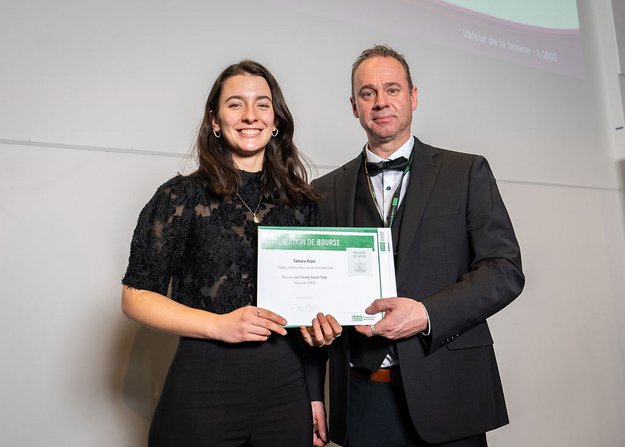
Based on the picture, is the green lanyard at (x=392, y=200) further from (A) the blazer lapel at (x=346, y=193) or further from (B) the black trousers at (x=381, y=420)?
(B) the black trousers at (x=381, y=420)

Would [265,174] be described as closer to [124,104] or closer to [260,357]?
[260,357]

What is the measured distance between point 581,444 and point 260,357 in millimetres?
3250

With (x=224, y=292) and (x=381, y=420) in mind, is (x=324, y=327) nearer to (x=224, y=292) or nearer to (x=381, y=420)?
(x=224, y=292)

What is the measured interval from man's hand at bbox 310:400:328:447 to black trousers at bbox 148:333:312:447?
22 centimetres

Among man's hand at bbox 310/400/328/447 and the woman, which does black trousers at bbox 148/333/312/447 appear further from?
man's hand at bbox 310/400/328/447

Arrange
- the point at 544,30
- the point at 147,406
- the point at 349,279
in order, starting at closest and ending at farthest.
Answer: the point at 349,279
the point at 147,406
the point at 544,30

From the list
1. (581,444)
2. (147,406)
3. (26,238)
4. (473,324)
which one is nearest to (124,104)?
(26,238)

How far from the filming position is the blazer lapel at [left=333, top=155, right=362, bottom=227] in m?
1.72

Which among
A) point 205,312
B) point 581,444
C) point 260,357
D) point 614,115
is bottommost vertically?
point 581,444

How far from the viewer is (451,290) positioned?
4.89 feet

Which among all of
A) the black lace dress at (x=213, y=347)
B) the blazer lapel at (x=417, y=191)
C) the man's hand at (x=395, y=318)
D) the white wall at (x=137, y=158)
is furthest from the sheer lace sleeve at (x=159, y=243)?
the white wall at (x=137, y=158)

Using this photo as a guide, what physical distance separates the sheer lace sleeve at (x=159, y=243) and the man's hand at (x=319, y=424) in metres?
0.61

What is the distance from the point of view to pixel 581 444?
3.61m

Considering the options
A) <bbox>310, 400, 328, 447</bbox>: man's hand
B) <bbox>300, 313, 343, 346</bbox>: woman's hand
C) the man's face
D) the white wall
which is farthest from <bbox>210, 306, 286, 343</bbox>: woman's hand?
the white wall
